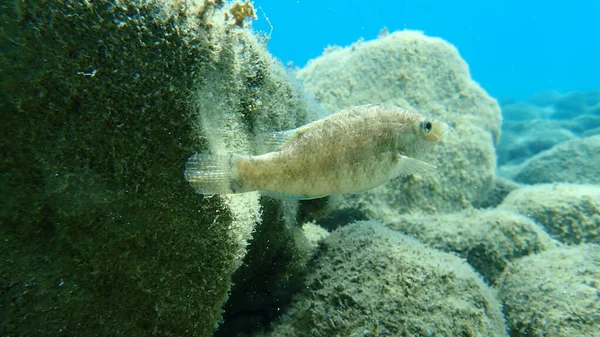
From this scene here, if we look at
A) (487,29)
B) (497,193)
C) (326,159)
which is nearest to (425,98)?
(497,193)

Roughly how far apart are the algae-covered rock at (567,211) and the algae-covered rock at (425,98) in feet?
2.98

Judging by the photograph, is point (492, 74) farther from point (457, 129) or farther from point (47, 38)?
point (47, 38)

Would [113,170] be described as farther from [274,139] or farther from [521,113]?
[521,113]

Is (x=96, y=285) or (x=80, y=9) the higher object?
(x=80, y=9)

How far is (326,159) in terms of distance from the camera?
1856 millimetres

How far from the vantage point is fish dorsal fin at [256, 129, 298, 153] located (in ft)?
6.20

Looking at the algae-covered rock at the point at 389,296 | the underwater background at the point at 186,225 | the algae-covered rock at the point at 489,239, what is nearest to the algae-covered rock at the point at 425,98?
the algae-covered rock at the point at 489,239

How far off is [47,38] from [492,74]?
9636 centimetres

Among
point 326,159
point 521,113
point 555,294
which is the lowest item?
point 555,294

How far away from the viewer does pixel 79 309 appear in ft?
6.12

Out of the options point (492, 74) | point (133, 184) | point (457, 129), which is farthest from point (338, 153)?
point (492, 74)

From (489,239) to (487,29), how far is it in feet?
414

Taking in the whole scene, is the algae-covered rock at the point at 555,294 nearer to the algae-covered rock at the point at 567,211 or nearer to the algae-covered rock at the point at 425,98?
the algae-covered rock at the point at 567,211

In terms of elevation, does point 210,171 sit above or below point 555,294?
above
